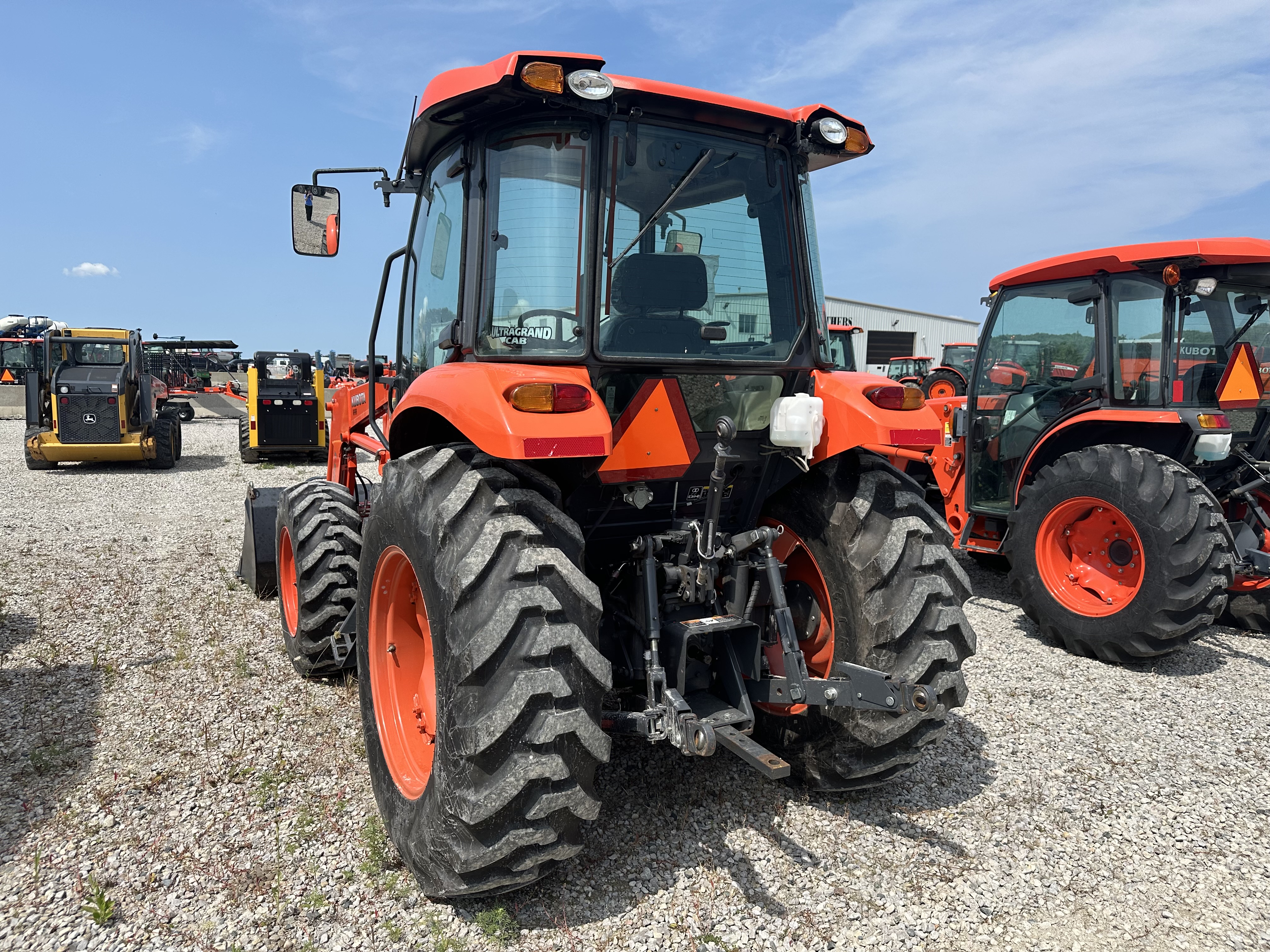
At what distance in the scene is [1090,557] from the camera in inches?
204

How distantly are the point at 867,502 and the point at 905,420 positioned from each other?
0.30m

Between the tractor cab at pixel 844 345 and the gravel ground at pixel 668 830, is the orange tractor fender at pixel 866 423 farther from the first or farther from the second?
the tractor cab at pixel 844 345

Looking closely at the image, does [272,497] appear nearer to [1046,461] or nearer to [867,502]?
[867,502]

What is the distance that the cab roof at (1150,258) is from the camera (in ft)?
15.7

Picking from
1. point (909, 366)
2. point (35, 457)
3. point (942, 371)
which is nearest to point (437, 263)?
point (942, 371)

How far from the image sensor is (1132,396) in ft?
17.4

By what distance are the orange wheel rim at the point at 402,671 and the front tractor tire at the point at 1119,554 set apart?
3.92 metres

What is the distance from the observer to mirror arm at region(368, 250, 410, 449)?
375cm

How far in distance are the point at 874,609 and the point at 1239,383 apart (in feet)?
13.0

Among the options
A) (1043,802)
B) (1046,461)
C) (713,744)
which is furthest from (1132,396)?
(713,744)

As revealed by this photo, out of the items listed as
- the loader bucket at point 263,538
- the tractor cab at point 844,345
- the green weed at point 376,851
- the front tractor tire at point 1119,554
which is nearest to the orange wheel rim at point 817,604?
the green weed at point 376,851

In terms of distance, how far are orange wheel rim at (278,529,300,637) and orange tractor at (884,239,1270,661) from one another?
12.2 feet

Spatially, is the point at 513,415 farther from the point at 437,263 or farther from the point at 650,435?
the point at 437,263

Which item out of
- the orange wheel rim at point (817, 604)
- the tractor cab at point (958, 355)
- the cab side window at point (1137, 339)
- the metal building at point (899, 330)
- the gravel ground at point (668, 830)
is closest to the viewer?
the gravel ground at point (668, 830)
